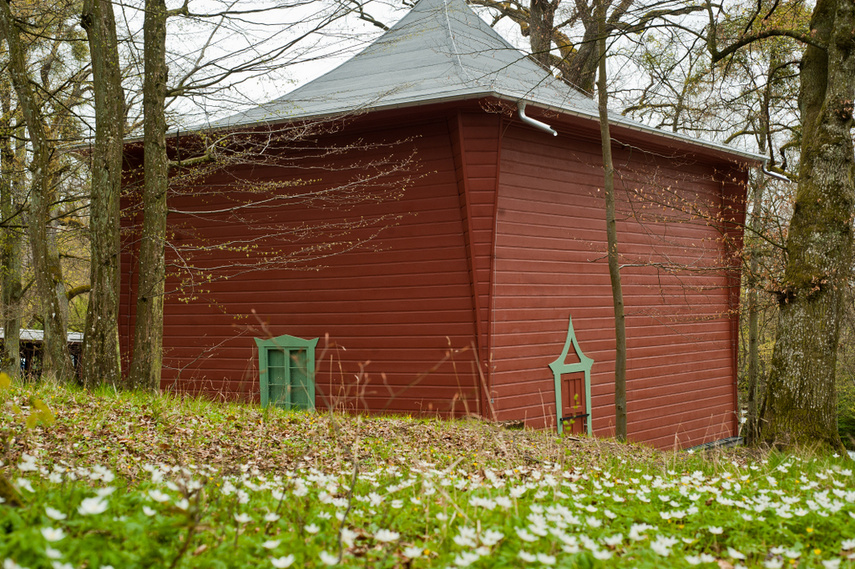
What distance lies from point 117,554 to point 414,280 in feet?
25.6

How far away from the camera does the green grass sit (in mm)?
2205

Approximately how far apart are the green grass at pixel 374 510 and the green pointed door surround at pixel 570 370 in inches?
169

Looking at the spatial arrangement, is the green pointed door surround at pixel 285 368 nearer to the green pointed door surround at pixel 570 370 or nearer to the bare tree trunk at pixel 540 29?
the green pointed door surround at pixel 570 370

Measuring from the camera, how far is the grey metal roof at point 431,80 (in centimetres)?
918

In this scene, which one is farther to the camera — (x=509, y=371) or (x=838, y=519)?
(x=509, y=371)

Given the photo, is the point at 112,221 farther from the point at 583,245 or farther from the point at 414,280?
the point at 583,245

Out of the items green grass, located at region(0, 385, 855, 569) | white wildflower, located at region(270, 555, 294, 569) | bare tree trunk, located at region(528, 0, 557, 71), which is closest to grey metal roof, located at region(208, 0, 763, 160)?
bare tree trunk, located at region(528, 0, 557, 71)

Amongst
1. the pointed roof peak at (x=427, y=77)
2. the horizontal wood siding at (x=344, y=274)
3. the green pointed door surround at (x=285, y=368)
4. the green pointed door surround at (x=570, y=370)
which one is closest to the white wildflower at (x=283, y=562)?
the horizontal wood siding at (x=344, y=274)

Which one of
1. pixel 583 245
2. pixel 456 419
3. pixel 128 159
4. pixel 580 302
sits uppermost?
pixel 128 159

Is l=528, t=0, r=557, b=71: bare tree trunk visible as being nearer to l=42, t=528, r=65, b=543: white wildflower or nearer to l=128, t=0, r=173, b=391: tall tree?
l=128, t=0, r=173, b=391: tall tree

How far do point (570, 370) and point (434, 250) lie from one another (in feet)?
9.87

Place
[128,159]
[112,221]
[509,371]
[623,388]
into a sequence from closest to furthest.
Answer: [112,221] → [623,388] → [509,371] → [128,159]

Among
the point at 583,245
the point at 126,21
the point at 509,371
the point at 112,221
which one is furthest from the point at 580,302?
the point at 126,21

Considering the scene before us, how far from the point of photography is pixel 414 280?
31.9 feet
